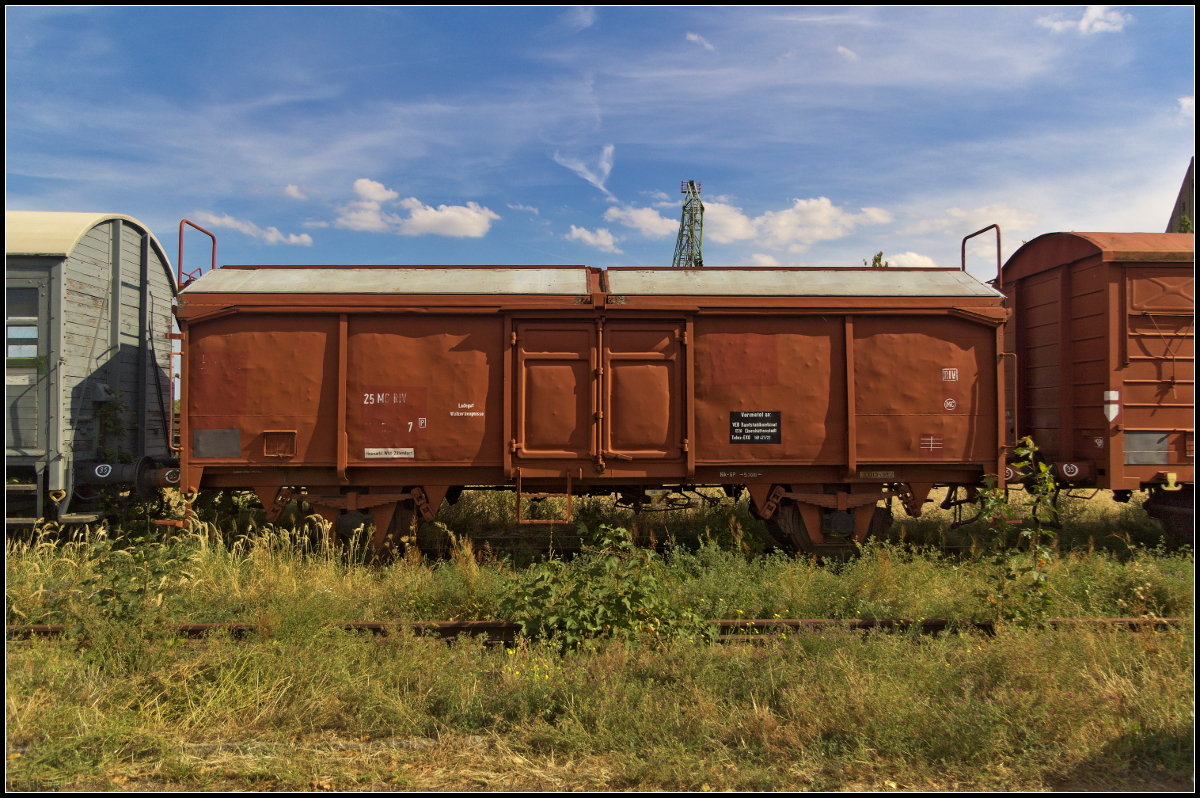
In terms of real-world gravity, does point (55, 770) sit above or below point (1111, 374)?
below

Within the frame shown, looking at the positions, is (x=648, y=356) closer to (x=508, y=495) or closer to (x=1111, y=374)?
(x=508, y=495)

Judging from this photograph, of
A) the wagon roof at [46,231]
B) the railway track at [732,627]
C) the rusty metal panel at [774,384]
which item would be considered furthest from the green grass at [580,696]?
the wagon roof at [46,231]

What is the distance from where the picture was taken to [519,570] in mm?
7277

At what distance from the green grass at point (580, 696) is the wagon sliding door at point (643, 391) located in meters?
1.72

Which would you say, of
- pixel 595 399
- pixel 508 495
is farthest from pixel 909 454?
pixel 508 495

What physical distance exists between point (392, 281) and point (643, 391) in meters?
3.29

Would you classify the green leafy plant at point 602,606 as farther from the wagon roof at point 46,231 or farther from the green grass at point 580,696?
the wagon roof at point 46,231

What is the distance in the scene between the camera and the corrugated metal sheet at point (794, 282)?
25.1 feet

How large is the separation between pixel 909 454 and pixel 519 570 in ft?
15.7

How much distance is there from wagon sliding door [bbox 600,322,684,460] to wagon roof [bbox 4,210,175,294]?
257 inches

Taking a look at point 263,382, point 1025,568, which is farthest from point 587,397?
point 1025,568

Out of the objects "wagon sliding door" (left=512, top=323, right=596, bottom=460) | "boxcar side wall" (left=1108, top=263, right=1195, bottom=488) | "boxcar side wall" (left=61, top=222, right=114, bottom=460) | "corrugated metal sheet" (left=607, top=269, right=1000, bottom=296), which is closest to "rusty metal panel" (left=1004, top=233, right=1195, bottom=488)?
"boxcar side wall" (left=1108, top=263, right=1195, bottom=488)

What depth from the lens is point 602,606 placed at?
17.1 ft

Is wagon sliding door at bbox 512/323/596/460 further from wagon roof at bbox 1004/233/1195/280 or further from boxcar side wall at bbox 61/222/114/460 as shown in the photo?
wagon roof at bbox 1004/233/1195/280
